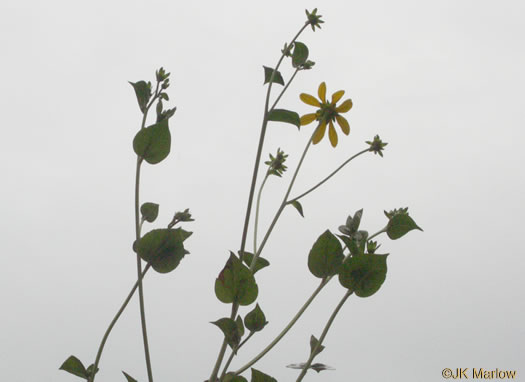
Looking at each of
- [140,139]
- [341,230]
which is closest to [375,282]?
[341,230]

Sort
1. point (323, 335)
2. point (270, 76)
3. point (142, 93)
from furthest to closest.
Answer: point (270, 76), point (142, 93), point (323, 335)

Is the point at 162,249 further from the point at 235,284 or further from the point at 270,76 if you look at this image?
the point at 270,76

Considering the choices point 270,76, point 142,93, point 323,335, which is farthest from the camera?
point 270,76

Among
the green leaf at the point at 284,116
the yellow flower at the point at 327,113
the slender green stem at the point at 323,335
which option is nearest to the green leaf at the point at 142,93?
the green leaf at the point at 284,116

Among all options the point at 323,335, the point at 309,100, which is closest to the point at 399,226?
the point at 323,335

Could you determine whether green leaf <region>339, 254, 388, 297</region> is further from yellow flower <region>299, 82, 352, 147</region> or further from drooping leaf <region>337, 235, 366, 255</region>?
yellow flower <region>299, 82, 352, 147</region>
